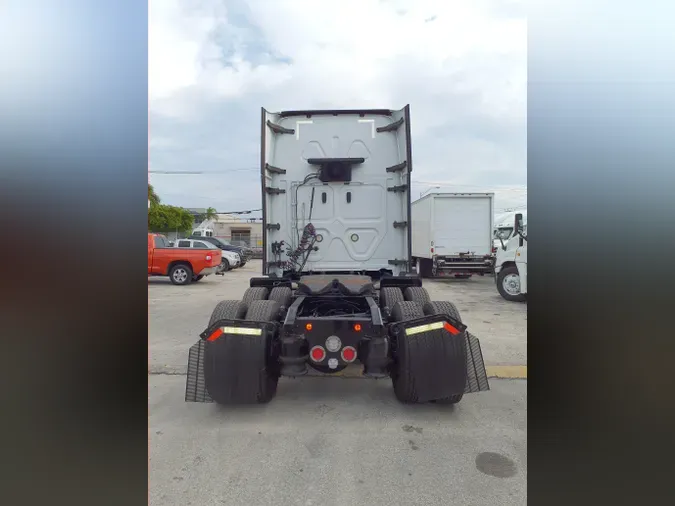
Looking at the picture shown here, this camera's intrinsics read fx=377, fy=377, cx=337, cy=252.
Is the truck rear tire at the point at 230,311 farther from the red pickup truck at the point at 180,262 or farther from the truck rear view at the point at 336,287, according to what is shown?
the red pickup truck at the point at 180,262

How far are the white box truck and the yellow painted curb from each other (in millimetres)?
8700

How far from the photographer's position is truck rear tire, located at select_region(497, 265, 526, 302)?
979cm

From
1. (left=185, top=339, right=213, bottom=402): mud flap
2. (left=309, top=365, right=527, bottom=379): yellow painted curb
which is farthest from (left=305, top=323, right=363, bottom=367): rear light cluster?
(left=309, top=365, right=527, bottom=379): yellow painted curb

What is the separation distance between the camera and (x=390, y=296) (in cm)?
452

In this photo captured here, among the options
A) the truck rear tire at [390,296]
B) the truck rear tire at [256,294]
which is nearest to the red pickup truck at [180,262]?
the truck rear tire at [256,294]

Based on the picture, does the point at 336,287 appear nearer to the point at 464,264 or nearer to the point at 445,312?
the point at 445,312

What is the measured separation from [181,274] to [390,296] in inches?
422

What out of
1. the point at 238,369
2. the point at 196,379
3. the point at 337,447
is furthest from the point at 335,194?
the point at 337,447
